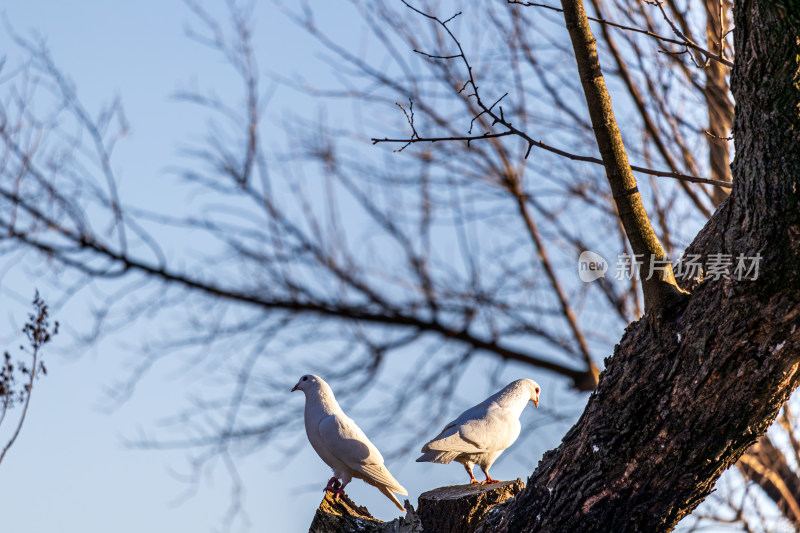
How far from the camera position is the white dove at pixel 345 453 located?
303 cm

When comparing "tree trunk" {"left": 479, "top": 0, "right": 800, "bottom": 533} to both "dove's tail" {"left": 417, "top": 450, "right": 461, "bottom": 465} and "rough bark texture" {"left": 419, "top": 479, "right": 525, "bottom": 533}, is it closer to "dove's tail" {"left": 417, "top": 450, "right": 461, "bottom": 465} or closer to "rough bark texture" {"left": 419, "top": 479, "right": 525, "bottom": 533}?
"rough bark texture" {"left": 419, "top": 479, "right": 525, "bottom": 533}

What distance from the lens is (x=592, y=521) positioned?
2227mm

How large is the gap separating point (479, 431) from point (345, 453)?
557 mm

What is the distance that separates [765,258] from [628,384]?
0.53 metres

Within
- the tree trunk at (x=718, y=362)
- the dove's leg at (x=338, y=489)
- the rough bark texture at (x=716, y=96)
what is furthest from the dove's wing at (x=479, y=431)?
the rough bark texture at (x=716, y=96)

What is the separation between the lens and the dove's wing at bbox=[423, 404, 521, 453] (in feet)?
9.73

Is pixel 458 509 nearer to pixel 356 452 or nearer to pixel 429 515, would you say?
pixel 429 515

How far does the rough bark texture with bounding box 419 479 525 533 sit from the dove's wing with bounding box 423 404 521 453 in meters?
0.19

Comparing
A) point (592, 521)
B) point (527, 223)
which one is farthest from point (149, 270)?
point (592, 521)

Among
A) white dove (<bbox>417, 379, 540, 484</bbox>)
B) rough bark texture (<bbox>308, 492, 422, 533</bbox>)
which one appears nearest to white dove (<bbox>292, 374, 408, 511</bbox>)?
rough bark texture (<bbox>308, 492, 422, 533</bbox>)

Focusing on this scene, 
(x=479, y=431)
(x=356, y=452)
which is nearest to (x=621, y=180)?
(x=479, y=431)

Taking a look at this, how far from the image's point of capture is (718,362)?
209 cm

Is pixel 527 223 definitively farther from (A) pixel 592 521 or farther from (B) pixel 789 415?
(A) pixel 592 521

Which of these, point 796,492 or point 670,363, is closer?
point 670,363
